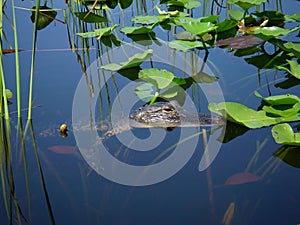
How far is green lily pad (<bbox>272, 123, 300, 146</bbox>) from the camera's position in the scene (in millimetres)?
1138

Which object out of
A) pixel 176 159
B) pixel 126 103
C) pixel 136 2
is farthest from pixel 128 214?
pixel 136 2

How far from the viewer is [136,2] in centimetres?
221

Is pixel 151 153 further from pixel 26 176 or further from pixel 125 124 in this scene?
pixel 26 176

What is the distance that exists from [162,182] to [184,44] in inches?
30.5

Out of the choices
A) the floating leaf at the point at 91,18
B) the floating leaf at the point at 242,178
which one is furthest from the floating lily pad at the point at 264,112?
the floating leaf at the point at 91,18

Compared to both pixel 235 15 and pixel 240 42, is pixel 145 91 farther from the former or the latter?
pixel 235 15

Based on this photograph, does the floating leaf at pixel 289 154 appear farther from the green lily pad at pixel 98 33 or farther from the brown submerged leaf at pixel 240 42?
the green lily pad at pixel 98 33

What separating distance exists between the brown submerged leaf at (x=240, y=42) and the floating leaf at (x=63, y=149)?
2.45 ft

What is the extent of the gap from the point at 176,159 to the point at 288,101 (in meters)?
0.36

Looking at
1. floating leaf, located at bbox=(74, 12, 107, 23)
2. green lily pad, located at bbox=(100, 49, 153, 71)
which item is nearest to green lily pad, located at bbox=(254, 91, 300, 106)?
green lily pad, located at bbox=(100, 49, 153, 71)

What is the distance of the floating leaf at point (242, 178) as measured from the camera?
1045 millimetres

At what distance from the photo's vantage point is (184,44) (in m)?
1.72

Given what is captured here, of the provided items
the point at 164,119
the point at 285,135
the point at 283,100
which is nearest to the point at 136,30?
the point at 164,119

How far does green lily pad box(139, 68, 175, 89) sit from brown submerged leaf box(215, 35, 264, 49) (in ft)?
1.12
